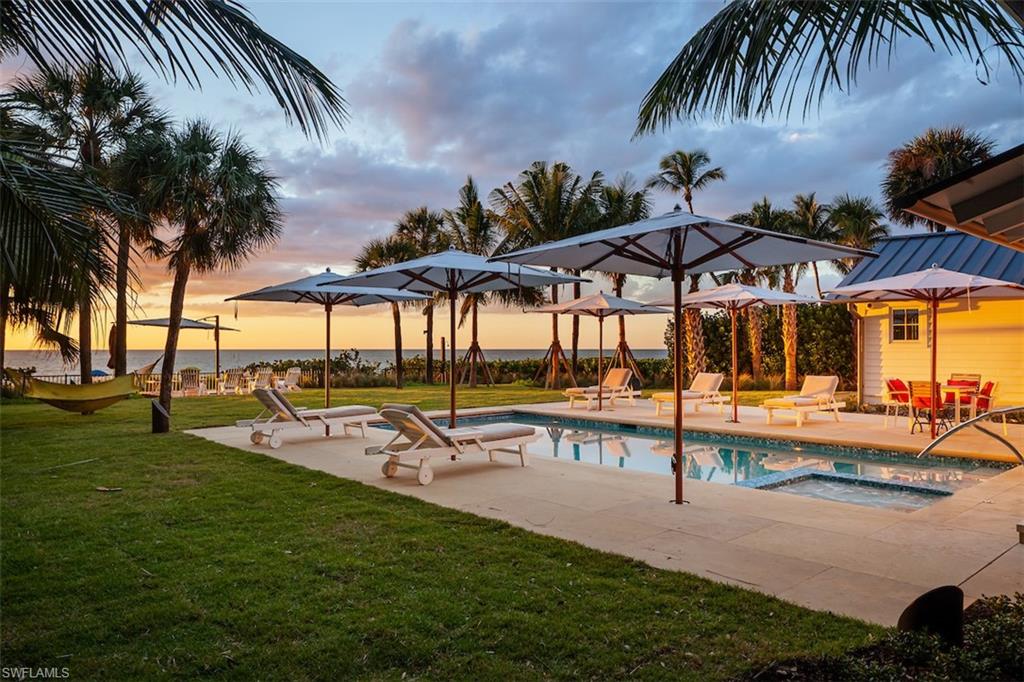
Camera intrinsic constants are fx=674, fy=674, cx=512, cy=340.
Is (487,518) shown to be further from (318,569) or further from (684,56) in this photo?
(684,56)

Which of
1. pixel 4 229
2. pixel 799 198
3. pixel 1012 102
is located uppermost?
pixel 799 198

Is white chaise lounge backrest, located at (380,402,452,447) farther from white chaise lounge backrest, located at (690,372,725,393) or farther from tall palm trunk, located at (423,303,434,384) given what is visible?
tall palm trunk, located at (423,303,434,384)

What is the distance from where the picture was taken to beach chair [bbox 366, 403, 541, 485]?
7695 mm

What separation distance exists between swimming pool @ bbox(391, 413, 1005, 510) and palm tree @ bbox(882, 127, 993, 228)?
1248 centimetres

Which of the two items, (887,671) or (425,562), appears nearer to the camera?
(887,671)

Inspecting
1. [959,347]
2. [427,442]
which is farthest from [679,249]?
[959,347]

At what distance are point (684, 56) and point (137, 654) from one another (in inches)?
175

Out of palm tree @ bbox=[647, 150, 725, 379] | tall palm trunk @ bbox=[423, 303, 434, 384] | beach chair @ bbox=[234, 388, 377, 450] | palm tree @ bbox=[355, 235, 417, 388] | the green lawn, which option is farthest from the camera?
tall palm trunk @ bbox=[423, 303, 434, 384]

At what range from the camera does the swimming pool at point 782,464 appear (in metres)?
8.19

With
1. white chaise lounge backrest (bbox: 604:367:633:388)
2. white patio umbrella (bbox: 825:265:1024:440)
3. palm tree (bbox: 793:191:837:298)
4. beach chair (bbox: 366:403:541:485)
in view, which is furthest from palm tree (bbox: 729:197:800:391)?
beach chair (bbox: 366:403:541:485)

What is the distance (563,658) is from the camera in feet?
10.8

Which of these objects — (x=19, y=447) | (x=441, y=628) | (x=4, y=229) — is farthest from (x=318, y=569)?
(x=19, y=447)

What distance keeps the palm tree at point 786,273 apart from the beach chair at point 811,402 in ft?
27.8

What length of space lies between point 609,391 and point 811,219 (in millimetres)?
13875
